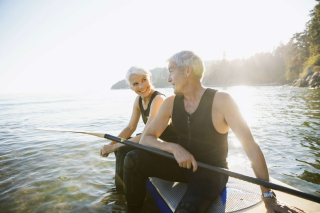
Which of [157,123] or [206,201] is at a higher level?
[157,123]

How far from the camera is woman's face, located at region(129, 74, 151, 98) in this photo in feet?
10.9

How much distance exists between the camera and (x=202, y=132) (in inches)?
84.2

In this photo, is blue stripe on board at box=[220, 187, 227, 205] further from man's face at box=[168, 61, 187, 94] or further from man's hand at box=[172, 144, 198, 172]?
man's face at box=[168, 61, 187, 94]

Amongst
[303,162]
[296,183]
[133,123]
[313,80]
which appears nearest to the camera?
[296,183]

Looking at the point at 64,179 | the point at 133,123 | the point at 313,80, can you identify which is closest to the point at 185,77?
the point at 133,123

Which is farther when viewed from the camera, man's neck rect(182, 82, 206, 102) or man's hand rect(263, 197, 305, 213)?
man's neck rect(182, 82, 206, 102)

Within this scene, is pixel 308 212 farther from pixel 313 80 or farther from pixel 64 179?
pixel 313 80

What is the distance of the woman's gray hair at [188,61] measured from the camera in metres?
2.20

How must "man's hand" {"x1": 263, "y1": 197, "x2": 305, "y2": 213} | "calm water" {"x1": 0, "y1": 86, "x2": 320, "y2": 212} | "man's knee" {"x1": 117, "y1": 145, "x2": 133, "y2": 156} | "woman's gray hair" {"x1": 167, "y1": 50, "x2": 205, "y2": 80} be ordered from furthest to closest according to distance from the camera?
"calm water" {"x1": 0, "y1": 86, "x2": 320, "y2": 212}
"man's knee" {"x1": 117, "y1": 145, "x2": 133, "y2": 156}
"woman's gray hair" {"x1": 167, "y1": 50, "x2": 205, "y2": 80}
"man's hand" {"x1": 263, "y1": 197, "x2": 305, "y2": 213}

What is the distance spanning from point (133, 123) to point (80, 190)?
1539mm

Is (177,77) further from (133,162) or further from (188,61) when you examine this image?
(133,162)

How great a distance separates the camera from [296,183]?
348 cm

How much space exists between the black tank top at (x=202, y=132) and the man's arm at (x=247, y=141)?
15cm

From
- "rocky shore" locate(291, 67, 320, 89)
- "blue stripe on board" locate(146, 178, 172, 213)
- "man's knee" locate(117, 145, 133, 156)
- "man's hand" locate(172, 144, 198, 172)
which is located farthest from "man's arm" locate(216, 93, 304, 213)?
"rocky shore" locate(291, 67, 320, 89)
